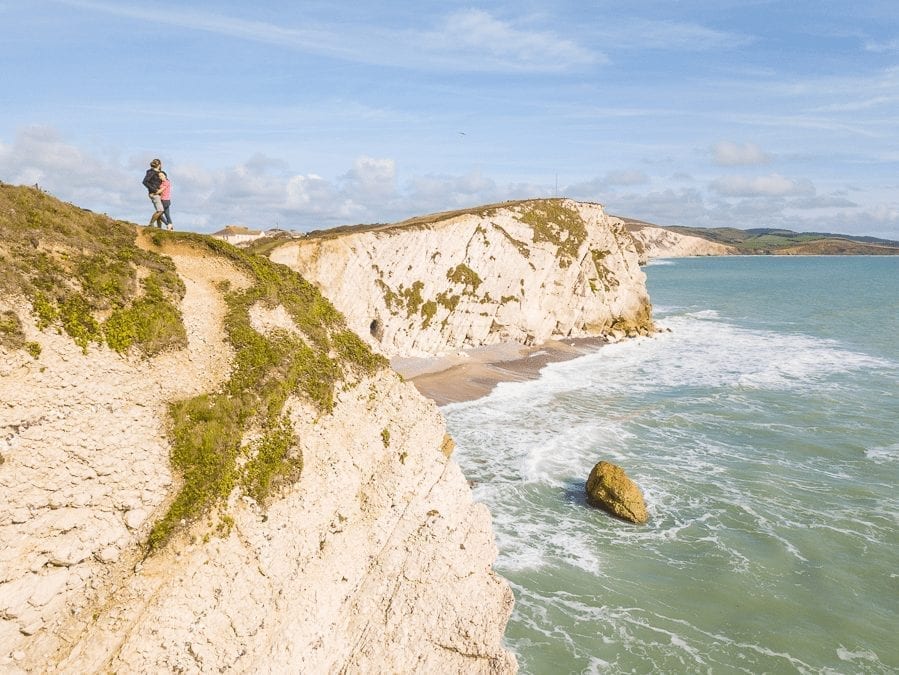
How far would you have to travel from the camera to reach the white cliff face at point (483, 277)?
44250mm

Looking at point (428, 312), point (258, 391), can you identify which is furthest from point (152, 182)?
point (428, 312)

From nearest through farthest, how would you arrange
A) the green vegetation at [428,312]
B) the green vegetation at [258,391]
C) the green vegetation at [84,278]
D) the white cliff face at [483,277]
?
the green vegetation at [84,278] → the green vegetation at [258,391] → the white cliff face at [483,277] → the green vegetation at [428,312]

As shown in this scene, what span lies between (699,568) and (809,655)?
4241 mm

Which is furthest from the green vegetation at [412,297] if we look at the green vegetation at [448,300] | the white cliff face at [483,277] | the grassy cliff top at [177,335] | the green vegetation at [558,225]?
the grassy cliff top at [177,335]

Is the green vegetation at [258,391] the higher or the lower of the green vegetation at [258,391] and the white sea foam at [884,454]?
the higher

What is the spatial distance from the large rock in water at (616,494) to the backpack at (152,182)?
800 inches

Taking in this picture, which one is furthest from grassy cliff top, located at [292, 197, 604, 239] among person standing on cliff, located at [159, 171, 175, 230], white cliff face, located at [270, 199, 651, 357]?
person standing on cliff, located at [159, 171, 175, 230]

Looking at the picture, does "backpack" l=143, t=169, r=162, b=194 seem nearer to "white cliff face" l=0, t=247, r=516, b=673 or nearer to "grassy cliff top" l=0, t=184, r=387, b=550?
"grassy cliff top" l=0, t=184, r=387, b=550

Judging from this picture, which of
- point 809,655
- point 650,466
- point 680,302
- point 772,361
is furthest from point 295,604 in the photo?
point 680,302

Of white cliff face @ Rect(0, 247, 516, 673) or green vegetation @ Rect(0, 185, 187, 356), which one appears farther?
green vegetation @ Rect(0, 185, 187, 356)

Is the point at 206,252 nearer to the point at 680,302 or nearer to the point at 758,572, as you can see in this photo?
the point at 758,572

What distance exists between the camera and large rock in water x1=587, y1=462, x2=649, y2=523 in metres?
23.1

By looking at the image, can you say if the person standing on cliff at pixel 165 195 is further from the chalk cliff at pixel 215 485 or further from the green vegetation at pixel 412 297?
the green vegetation at pixel 412 297

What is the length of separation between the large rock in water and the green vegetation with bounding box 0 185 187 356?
1837 centimetres
